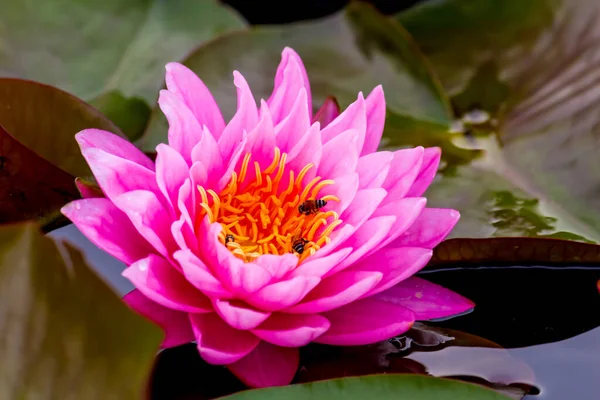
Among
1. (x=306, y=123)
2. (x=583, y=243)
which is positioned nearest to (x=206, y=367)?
(x=306, y=123)

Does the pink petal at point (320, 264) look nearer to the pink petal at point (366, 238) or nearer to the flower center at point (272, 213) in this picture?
the pink petal at point (366, 238)

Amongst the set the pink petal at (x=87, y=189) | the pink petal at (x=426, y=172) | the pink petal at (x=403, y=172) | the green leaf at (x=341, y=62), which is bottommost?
the pink petal at (x=87, y=189)

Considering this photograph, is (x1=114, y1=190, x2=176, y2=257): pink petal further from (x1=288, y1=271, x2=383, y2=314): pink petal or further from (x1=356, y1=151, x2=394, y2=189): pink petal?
(x1=356, y1=151, x2=394, y2=189): pink petal

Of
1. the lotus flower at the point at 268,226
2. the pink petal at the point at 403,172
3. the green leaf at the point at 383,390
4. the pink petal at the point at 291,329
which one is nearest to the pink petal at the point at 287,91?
the lotus flower at the point at 268,226

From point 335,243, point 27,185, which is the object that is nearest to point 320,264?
point 335,243

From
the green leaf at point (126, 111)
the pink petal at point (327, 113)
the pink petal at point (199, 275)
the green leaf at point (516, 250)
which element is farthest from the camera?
the green leaf at point (126, 111)

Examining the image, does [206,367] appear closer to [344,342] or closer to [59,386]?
[344,342]

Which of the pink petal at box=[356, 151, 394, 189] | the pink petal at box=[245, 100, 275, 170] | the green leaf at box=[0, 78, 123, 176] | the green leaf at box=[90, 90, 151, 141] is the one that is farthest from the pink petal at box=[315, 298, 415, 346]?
the green leaf at box=[90, 90, 151, 141]

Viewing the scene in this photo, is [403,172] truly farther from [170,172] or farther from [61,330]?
[61,330]
